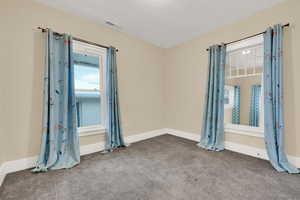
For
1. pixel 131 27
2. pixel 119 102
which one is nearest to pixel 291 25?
pixel 131 27

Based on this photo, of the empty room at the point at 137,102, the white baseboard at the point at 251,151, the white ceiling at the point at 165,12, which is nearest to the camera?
the empty room at the point at 137,102

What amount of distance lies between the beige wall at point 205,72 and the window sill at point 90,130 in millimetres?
1956

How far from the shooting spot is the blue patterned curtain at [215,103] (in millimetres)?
2615

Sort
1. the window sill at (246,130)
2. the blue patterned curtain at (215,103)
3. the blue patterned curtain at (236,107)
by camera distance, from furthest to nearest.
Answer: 1. the blue patterned curtain at (236,107)
2. the blue patterned curtain at (215,103)
3. the window sill at (246,130)

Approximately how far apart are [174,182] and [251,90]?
285 centimetres

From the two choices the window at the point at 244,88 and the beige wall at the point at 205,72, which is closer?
the beige wall at the point at 205,72

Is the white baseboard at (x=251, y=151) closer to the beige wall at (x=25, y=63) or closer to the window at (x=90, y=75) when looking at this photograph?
the window at (x=90, y=75)

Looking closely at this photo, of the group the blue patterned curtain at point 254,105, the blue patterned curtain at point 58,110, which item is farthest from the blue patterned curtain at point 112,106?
the blue patterned curtain at point 254,105

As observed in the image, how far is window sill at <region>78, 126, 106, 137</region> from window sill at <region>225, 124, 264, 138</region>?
2558 mm

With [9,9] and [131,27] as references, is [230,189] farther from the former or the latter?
[9,9]

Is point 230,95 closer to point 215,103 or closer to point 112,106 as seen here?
point 215,103

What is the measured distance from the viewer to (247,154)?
2.38 meters

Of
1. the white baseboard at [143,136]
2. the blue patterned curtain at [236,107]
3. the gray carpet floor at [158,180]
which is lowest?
the gray carpet floor at [158,180]

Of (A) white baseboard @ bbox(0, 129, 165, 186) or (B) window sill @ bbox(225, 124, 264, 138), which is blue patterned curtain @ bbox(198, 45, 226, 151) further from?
(A) white baseboard @ bbox(0, 129, 165, 186)
